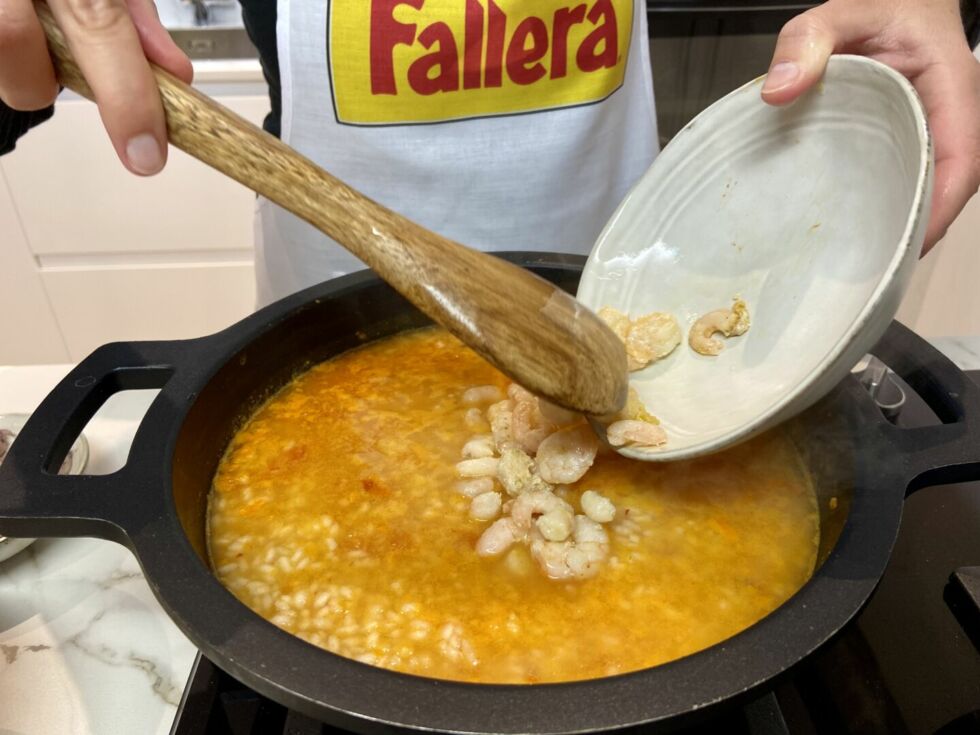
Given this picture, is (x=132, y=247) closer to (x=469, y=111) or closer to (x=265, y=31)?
(x=265, y=31)

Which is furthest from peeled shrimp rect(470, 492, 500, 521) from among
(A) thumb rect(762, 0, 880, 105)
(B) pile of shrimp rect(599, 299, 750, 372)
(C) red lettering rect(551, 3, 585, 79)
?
(C) red lettering rect(551, 3, 585, 79)

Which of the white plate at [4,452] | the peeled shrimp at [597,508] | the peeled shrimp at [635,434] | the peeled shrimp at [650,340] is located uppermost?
the peeled shrimp at [650,340]

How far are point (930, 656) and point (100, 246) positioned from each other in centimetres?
275

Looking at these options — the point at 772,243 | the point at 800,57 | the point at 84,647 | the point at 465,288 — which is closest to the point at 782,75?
the point at 800,57

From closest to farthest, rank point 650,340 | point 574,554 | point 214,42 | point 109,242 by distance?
1. point 574,554
2. point 650,340
3. point 214,42
4. point 109,242

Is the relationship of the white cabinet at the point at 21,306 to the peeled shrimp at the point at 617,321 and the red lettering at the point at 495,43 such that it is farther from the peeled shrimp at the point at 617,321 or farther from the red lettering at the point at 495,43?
the peeled shrimp at the point at 617,321

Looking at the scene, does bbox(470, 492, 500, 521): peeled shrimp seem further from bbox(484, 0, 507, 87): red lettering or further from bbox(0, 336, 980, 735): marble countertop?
bbox(484, 0, 507, 87): red lettering

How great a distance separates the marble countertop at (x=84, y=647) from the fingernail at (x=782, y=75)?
3.15 ft

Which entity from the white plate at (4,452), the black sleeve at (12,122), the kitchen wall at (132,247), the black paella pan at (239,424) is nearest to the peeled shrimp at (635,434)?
the black paella pan at (239,424)

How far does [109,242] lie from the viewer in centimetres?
279

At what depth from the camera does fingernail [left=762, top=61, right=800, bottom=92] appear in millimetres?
934

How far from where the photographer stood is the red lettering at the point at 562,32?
1453 millimetres

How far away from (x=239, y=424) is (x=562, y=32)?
0.90 meters

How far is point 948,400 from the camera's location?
99 centimetres
